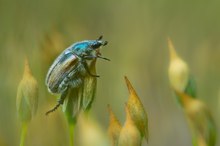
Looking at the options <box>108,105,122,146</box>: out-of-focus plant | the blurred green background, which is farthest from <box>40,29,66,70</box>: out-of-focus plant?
<box>108,105,122,146</box>: out-of-focus plant

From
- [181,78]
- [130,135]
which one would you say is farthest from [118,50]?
[130,135]

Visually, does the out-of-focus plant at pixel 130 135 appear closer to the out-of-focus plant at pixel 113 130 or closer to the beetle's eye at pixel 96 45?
the out-of-focus plant at pixel 113 130

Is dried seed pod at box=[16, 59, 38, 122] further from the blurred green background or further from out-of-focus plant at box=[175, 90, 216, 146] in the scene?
out-of-focus plant at box=[175, 90, 216, 146]

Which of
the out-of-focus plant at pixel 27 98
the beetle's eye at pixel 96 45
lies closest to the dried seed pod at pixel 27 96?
the out-of-focus plant at pixel 27 98

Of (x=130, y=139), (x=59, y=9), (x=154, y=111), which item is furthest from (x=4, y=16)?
(x=130, y=139)

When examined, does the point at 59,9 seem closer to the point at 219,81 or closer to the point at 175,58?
the point at 219,81

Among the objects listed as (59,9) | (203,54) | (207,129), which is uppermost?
(59,9)

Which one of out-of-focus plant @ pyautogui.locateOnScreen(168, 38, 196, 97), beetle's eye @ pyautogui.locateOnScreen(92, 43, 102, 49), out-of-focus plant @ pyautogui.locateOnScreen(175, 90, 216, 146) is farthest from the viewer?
beetle's eye @ pyautogui.locateOnScreen(92, 43, 102, 49)
